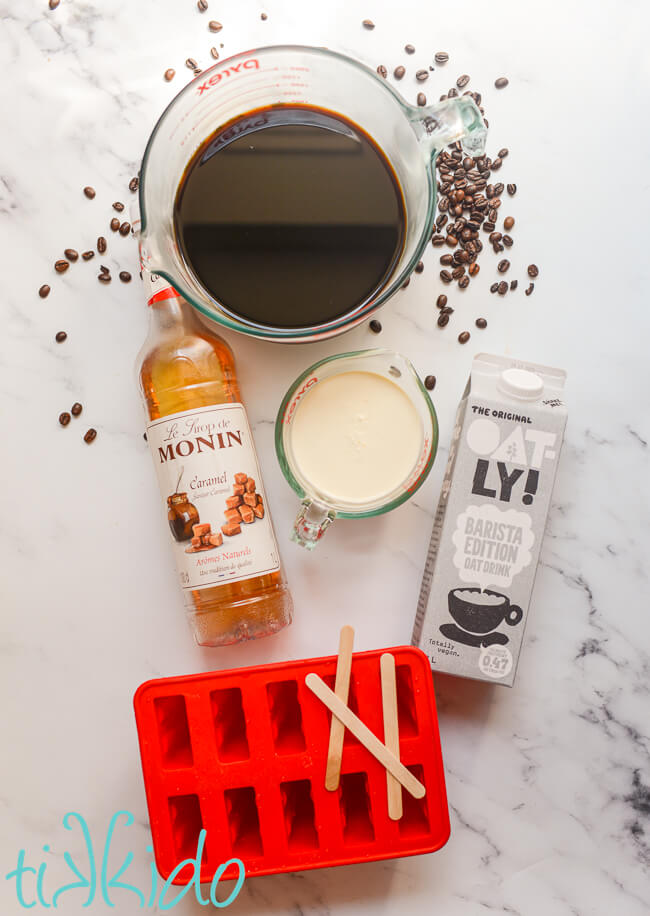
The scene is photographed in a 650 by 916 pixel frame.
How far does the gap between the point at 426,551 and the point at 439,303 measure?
1.49 ft

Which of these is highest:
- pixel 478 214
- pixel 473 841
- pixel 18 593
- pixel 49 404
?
pixel 478 214

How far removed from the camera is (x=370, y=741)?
1.07 m

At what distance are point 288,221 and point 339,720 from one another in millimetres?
775

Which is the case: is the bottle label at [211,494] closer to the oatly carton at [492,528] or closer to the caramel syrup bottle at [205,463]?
the caramel syrup bottle at [205,463]

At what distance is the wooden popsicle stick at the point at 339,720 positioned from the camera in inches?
42.3

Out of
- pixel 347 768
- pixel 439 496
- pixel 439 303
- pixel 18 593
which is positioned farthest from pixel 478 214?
pixel 18 593

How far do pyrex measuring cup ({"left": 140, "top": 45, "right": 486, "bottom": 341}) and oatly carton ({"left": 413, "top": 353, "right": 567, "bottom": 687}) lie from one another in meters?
0.27

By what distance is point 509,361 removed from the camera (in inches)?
46.3

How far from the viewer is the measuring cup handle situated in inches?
44.0

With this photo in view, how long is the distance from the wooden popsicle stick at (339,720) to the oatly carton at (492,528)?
5.2 inches

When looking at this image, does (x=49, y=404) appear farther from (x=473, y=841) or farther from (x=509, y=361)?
(x=473, y=841)

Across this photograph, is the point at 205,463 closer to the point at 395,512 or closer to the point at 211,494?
the point at 211,494

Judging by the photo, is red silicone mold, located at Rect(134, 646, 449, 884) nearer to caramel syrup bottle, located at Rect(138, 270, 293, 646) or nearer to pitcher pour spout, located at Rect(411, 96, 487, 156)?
caramel syrup bottle, located at Rect(138, 270, 293, 646)
